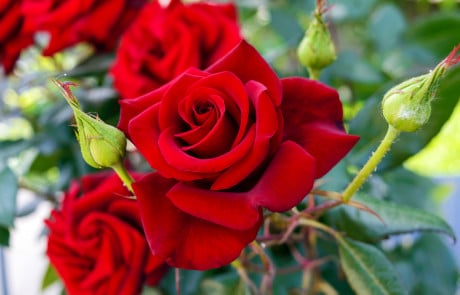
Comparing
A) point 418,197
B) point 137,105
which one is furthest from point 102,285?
point 418,197

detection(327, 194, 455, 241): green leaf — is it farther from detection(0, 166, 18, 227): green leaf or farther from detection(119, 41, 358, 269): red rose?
detection(0, 166, 18, 227): green leaf

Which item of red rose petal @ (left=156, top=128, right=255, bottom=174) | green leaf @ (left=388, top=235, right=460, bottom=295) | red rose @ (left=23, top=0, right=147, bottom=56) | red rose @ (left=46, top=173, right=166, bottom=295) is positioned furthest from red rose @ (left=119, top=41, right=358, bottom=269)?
green leaf @ (left=388, top=235, right=460, bottom=295)

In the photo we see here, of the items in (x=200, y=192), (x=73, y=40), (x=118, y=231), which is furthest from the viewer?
(x=73, y=40)

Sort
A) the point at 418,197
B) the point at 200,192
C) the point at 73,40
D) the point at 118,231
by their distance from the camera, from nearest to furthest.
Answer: the point at 200,192 < the point at 118,231 < the point at 73,40 < the point at 418,197

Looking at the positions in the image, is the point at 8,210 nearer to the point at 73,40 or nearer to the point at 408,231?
the point at 73,40

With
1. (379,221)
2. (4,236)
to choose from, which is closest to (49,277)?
(4,236)
